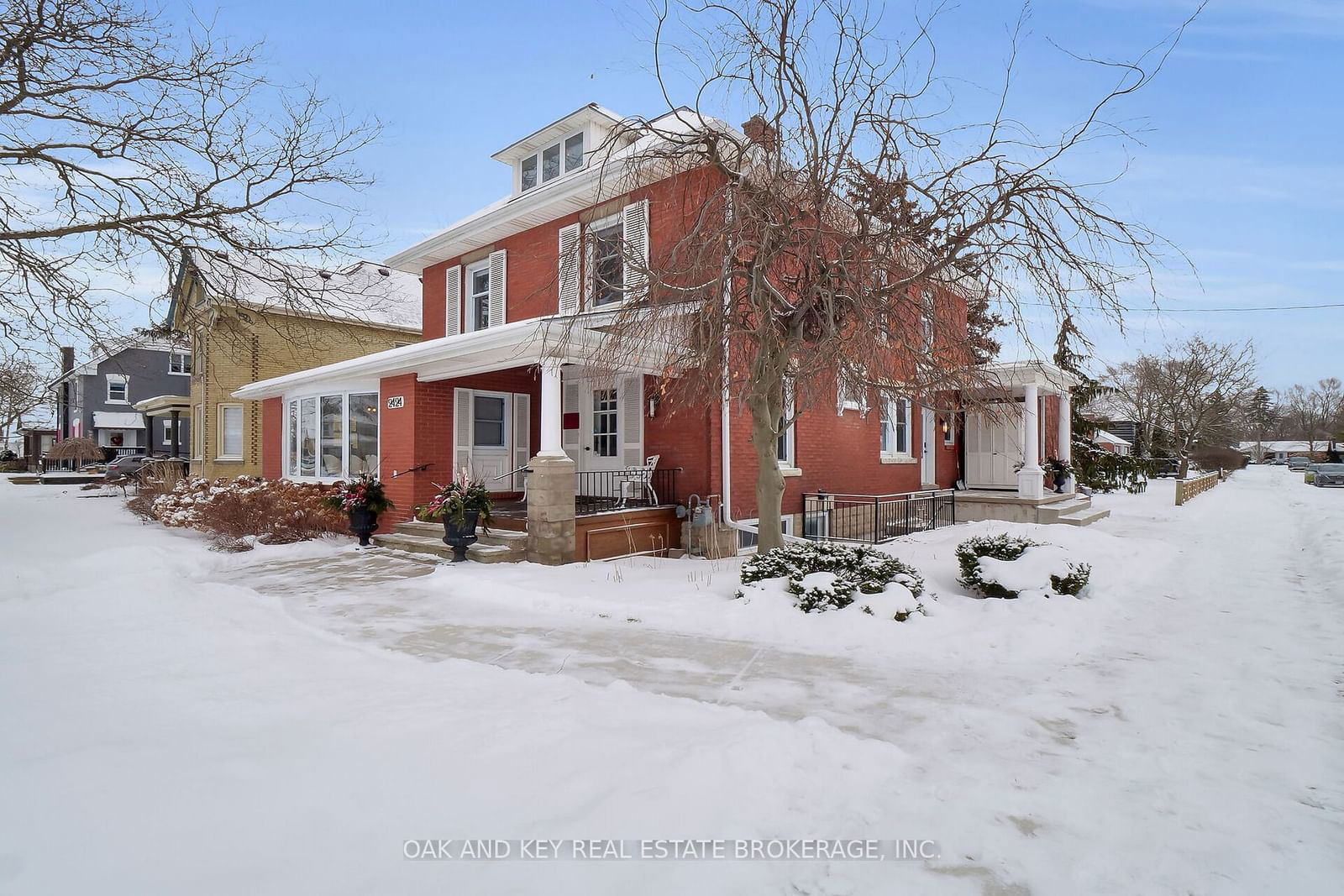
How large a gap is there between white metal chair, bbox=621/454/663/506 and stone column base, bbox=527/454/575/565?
178 centimetres

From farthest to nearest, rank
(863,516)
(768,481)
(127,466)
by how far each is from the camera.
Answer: (127,466)
(863,516)
(768,481)

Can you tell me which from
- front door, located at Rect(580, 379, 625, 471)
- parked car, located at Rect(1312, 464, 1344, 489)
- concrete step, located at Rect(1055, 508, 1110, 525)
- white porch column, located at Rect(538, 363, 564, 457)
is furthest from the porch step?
parked car, located at Rect(1312, 464, 1344, 489)

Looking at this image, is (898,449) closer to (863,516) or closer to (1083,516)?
(863,516)

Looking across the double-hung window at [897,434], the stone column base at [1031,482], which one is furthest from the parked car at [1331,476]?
the double-hung window at [897,434]

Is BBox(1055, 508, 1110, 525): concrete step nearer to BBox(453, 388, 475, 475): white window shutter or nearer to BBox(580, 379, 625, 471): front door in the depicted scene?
BBox(580, 379, 625, 471): front door

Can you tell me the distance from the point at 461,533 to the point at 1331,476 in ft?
125

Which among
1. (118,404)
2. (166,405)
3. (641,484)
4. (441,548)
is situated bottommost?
(441,548)

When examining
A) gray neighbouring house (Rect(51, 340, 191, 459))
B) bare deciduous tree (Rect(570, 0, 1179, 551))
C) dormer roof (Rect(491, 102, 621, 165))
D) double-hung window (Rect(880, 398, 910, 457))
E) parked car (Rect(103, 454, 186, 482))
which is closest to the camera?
bare deciduous tree (Rect(570, 0, 1179, 551))

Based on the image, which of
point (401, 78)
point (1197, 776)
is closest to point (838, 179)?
point (1197, 776)

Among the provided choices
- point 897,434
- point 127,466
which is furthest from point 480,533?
point 127,466

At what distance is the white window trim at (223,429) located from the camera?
21.6m

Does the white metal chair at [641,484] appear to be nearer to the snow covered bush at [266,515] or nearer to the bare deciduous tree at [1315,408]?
the snow covered bush at [266,515]

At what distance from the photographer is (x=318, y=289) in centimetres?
1293

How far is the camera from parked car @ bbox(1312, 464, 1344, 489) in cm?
2962
